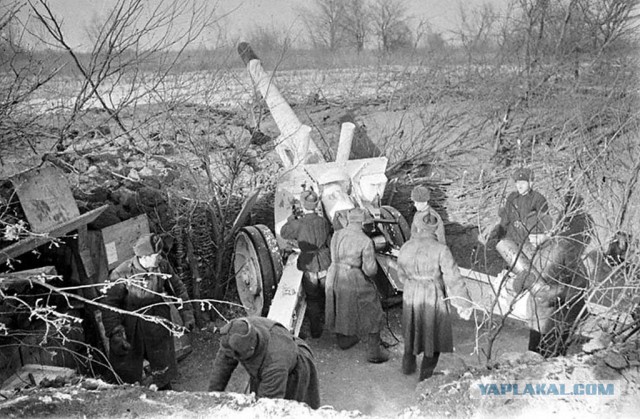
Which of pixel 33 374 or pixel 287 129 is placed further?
pixel 287 129

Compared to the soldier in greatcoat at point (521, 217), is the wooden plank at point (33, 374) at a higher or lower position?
lower

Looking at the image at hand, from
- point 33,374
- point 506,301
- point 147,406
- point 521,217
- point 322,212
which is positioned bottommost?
point 506,301

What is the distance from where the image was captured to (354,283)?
5.56 meters

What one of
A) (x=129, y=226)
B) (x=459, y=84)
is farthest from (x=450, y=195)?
(x=129, y=226)

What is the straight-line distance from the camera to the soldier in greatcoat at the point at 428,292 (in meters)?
4.87

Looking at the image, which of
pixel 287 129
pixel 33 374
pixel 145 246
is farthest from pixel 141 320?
pixel 287 129

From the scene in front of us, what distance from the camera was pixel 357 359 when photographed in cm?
580

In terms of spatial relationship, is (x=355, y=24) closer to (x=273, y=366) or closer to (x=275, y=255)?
(x=275, y=255)

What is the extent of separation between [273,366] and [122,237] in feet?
9.68

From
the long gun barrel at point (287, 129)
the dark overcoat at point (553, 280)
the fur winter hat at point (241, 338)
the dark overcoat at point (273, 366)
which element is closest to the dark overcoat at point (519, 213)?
the dark overcoat at point (553, 280)

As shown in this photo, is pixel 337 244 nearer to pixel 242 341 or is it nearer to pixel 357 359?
pixel 357 359

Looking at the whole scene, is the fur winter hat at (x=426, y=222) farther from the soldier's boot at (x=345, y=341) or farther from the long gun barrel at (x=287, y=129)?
the long gun barrel at (x=287, y=129)

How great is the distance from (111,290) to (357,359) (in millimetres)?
2418

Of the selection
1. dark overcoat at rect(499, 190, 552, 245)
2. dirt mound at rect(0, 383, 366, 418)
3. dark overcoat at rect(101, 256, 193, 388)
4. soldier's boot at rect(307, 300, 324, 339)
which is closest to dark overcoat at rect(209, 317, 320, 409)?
dirt mound at rect(0, 383, 366, 418)
